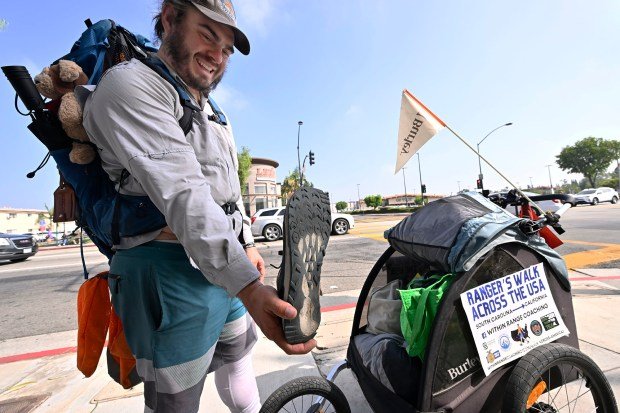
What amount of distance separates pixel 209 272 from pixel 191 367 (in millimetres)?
511

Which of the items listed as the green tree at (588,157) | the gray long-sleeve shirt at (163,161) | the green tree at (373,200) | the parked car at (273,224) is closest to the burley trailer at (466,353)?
the gray long-sleeve shirt at (163,161)

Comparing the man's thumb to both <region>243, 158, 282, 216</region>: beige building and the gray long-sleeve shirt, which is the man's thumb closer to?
the gray long-sleeve shirt

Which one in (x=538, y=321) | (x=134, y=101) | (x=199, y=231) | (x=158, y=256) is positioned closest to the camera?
(x=199, y=231)

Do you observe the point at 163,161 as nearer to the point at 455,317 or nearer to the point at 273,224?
the point at 455,317

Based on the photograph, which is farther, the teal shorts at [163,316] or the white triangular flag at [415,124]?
the white triangular flag at [415,124]

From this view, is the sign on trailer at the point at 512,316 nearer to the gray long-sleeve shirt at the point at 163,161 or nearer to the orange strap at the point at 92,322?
the gray long-sleeve shirt at the point at 163,161

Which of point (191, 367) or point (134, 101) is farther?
point (191, 367)

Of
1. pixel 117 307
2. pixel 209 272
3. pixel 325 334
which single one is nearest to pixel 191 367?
pixel 117 307

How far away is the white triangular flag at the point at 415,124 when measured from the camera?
2.51 metres

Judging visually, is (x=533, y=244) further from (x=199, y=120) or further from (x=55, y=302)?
(x=55, y=302)

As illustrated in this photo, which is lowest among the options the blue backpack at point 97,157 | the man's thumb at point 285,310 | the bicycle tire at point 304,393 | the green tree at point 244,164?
the bicycle tire at point 304,393

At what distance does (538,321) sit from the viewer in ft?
5.03

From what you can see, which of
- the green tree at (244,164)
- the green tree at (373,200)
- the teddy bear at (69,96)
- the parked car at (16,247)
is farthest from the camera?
the green tree at (373,200)

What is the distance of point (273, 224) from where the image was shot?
517 inches
